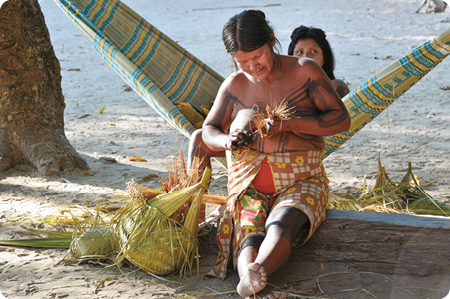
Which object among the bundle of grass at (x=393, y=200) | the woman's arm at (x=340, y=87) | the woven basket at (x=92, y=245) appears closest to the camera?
the woven basket at (x=92, y=245)

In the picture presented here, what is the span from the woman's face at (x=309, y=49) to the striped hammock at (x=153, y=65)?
1.06 feet

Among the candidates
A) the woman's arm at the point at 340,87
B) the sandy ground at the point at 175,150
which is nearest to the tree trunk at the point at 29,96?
the sandy ground at the point at 175,150

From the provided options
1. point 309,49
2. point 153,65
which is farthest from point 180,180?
point 153,65

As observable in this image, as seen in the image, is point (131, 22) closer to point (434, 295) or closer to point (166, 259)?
point (166, 259)

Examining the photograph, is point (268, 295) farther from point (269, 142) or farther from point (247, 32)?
point (247, 32)

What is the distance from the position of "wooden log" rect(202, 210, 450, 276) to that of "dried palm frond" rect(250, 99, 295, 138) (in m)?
0.48

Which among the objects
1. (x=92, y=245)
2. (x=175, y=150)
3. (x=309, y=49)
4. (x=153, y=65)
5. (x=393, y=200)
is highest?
(x=309, y=49)

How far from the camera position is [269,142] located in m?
1.83

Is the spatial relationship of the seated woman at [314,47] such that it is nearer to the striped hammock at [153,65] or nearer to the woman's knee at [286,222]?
the striped hammock at [153,65]

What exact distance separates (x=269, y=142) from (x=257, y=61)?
35 cm

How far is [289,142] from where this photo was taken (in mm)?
1818

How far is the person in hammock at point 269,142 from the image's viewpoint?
171 cm

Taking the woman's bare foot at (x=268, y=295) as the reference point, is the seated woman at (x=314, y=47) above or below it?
above

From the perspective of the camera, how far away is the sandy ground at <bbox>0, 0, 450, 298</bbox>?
1.75 meters
